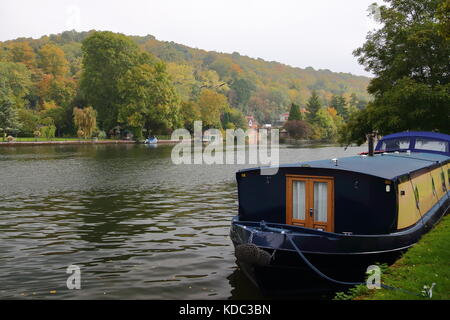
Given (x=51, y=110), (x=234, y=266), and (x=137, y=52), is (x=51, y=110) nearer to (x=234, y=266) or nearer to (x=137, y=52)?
(x=137, y=52)

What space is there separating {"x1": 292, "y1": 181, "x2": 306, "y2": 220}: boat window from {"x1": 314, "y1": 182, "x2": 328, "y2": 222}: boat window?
337 millimetres

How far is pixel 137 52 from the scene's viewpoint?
4545 inches

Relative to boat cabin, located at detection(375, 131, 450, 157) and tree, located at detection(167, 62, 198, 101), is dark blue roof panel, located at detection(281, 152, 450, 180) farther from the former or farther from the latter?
tree, located at detection(167, 62, 198, 101)

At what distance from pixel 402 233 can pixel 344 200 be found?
1.85 m

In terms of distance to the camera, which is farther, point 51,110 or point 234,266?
point 51,110

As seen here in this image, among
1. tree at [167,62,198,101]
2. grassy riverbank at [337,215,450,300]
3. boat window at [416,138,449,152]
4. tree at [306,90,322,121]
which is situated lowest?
grassy riverbank at [337,215,450,300]

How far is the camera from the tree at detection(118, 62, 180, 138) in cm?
10675

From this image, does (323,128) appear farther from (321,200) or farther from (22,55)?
(321,200)

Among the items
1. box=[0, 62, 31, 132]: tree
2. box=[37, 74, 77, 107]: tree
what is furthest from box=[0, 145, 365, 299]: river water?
box=[37, 74, 77, 107]: tree

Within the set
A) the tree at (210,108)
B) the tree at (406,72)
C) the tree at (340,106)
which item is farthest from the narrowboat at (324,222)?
the tree at (340,106)

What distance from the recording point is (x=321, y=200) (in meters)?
12.2
